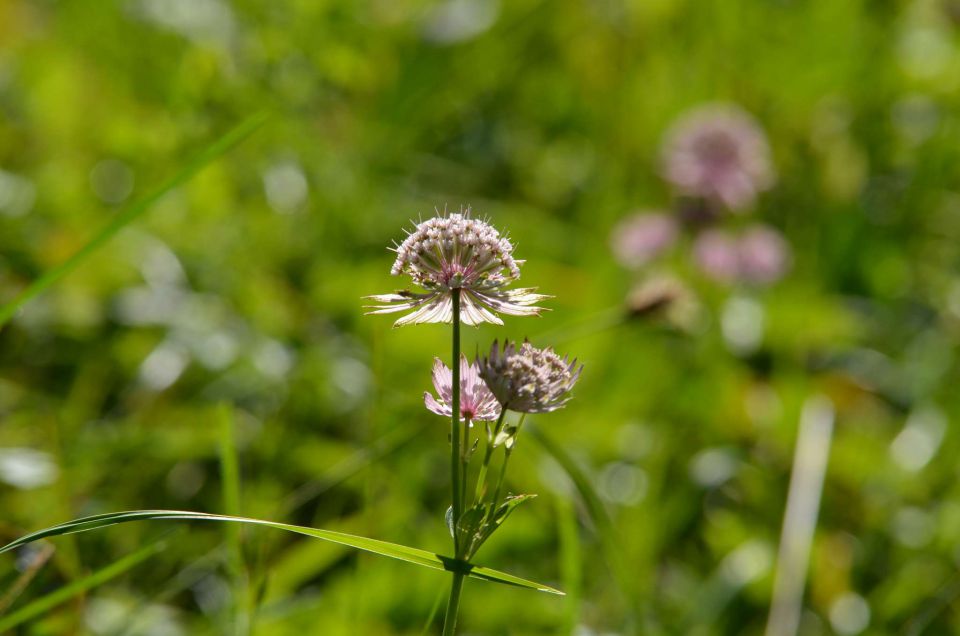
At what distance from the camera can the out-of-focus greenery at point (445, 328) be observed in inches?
61.3

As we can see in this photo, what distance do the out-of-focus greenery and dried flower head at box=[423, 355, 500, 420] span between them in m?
0.41

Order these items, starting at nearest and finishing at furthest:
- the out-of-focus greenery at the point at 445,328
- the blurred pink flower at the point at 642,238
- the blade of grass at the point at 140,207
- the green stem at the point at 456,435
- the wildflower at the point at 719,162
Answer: the green stem at the point at 456,435, the blade of grass at the point at 140,207, the out-of-focus greenery at the point at 445,328, the blurred pink flower at the point at 642,238, the wildflower at the point at 719,162

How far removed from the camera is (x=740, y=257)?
8.05 ft

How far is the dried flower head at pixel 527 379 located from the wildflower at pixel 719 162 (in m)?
1.93

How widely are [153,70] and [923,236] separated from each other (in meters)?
2.22

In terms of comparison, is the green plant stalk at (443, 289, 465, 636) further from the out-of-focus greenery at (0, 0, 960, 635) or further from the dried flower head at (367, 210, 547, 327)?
the out-of-focus greenery at (0, 0, 960, 635)

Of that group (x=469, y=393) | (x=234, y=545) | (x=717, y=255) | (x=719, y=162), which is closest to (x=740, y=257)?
(x=717, y=255)

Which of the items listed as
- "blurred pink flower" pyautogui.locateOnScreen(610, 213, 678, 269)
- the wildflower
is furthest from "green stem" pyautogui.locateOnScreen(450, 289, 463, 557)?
the wildflower

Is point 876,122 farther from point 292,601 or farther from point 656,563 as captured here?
point 292,601

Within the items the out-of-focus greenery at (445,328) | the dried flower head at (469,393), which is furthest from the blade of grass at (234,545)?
the dried flower head at (469,393)

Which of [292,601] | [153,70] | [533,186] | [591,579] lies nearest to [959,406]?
[591,579]

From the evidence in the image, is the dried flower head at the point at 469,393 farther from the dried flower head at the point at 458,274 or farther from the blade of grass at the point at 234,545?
the blade of grass at the point at 234,545

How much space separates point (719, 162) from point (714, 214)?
0.14 meters

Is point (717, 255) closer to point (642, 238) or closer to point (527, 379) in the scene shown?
point (642, 238)
